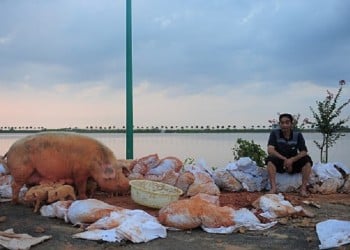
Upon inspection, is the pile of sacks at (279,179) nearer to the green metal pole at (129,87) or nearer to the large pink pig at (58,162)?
the large pink pig at (58,162)

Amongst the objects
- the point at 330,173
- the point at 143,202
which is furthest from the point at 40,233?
the point at 330,173

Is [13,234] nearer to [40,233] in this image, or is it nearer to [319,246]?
[40,233]

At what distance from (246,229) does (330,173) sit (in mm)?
3449

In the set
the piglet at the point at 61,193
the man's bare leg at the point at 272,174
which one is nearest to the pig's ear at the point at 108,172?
the piglet at the point at 61,193

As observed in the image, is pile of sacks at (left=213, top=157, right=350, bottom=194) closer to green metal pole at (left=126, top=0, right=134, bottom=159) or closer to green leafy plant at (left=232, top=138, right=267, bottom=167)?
green metal pole at (left=126, top=0, right=134, bottom=159)

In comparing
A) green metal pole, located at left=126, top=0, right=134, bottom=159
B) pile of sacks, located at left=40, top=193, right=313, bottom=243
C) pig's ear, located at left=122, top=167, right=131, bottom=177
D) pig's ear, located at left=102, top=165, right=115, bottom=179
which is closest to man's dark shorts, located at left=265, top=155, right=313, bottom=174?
pile of sacks, located at left=40, top=193, right=313, bottom=243

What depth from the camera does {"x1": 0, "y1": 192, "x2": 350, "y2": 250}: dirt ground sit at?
497 cm

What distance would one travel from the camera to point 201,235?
5410mm

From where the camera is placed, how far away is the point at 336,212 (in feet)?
21.6

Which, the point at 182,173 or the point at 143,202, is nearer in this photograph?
the point at 143,202

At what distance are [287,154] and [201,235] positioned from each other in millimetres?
3125

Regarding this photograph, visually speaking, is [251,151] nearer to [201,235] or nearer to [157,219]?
[157,219]

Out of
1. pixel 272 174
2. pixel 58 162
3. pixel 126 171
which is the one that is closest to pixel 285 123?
pixel 272 174

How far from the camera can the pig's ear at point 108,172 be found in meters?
7.46
